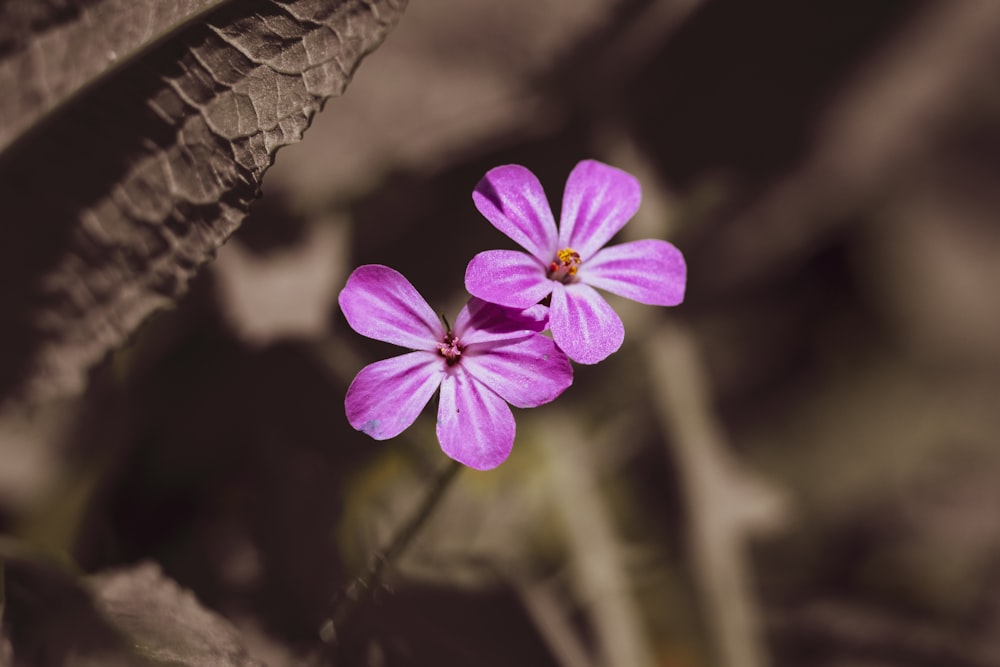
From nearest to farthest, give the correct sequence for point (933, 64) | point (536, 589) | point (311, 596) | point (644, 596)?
point (311, 596) → point (536, 589) → point (644, 596) → point (933, 64)

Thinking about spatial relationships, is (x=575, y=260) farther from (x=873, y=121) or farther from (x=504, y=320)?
(x=873, y=121)

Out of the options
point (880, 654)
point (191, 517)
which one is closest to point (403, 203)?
point (191, 517)

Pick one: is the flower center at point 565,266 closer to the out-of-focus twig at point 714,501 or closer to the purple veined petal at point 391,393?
the purple veined petal at point 391,393

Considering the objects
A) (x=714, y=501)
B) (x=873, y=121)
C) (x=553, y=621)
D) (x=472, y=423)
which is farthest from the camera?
(x=873, y=121)

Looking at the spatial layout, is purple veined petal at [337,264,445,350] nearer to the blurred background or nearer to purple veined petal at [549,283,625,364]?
purple veined petal at [549,283,625,364]

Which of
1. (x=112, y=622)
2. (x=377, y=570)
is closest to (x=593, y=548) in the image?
(x=377, y=570)

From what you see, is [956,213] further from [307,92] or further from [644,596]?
[307,92]
